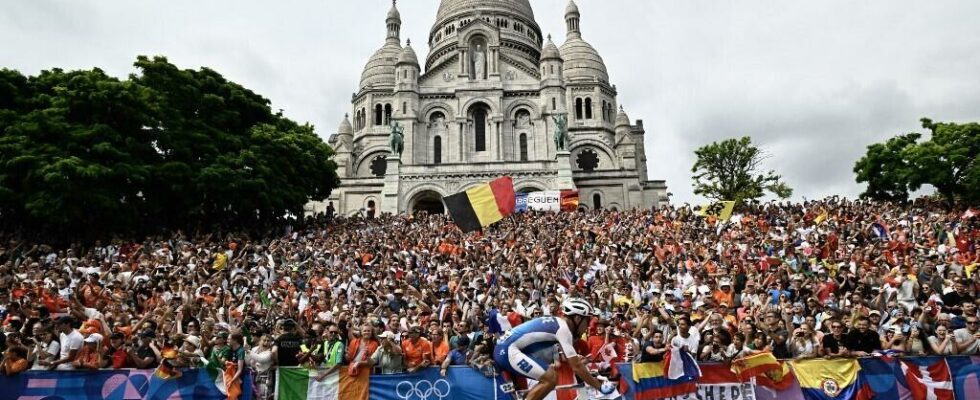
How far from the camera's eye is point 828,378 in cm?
813

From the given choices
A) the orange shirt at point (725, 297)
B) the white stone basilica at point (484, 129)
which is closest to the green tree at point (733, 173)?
the white stone basilica at point (484, 129)

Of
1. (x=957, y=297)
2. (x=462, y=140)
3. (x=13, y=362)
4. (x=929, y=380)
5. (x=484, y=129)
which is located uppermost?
(x=484, y=129)

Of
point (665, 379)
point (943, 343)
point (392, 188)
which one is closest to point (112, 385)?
point (665, 379)

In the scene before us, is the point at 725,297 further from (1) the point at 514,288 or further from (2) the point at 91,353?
(2) the point at 91,353

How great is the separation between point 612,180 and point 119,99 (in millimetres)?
30649

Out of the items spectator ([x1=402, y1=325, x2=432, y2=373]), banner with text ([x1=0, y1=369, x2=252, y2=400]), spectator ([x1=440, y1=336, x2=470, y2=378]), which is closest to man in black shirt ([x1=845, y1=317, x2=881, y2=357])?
spectator ([x1=440, y1=336, x2=470, y2=378])

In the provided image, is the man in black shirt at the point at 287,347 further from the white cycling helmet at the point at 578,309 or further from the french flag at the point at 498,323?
the white cycling helmet at the point at 578,309

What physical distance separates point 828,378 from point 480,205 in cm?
1702

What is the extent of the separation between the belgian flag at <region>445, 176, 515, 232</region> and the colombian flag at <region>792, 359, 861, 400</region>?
1646cm

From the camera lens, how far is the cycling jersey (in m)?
5.71

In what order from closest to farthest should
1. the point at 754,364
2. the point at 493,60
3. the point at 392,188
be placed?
the point at 754,364
the point at 392,188
the point at 493,60

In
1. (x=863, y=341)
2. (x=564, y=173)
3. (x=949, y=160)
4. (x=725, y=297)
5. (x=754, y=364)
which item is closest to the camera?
(x=754, y=364)

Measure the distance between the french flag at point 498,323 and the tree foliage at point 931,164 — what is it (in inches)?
1093

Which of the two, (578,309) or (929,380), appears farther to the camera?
(929,380)
